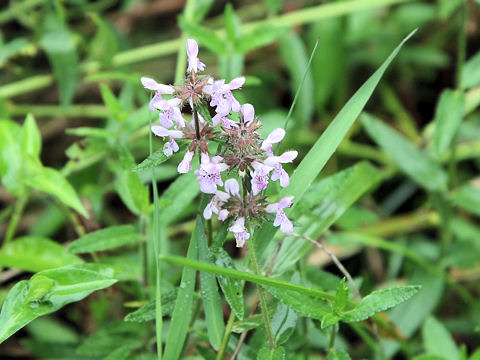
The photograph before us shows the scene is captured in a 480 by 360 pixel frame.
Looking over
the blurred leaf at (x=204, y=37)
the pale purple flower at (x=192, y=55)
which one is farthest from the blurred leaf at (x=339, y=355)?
the blurred leaf at (x=204, y=37)

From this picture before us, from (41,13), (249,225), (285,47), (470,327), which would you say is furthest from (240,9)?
(249,225)

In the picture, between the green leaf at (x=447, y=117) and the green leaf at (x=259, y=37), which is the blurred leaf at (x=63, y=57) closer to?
the green leaf at (x=259, y=37)

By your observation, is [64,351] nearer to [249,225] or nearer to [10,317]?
[10,317]

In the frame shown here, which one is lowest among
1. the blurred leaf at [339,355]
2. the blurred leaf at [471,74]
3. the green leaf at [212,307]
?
the blurred leaf at [339,355]

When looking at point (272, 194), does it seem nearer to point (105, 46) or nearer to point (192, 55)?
point (192, 55)

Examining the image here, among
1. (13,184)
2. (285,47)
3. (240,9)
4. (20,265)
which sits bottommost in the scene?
(20,265)
